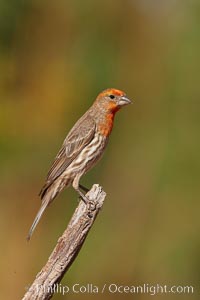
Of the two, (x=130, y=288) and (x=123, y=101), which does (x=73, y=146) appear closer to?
(x=123, y=101)

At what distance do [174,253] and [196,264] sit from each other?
24cm

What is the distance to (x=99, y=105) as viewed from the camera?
24.0 feet

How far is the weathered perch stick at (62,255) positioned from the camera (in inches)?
204

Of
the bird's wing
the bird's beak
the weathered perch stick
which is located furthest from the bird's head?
the weathered perch stick

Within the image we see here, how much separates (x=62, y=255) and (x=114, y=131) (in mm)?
4770

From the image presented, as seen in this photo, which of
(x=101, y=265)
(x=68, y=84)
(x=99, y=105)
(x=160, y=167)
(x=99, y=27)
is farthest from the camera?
(x=99, y=27)

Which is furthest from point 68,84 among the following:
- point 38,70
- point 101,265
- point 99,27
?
point 101,265

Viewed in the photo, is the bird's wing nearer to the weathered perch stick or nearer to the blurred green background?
the weathered perch stick

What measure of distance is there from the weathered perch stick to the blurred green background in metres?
3.03

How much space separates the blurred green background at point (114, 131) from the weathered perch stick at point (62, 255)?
3.03 meters

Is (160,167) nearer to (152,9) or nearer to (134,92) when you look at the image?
(134,92)

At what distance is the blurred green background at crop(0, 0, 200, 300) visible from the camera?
900 cm

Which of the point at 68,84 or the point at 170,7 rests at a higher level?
the point at 170,7

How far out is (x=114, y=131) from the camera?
10008 mm
